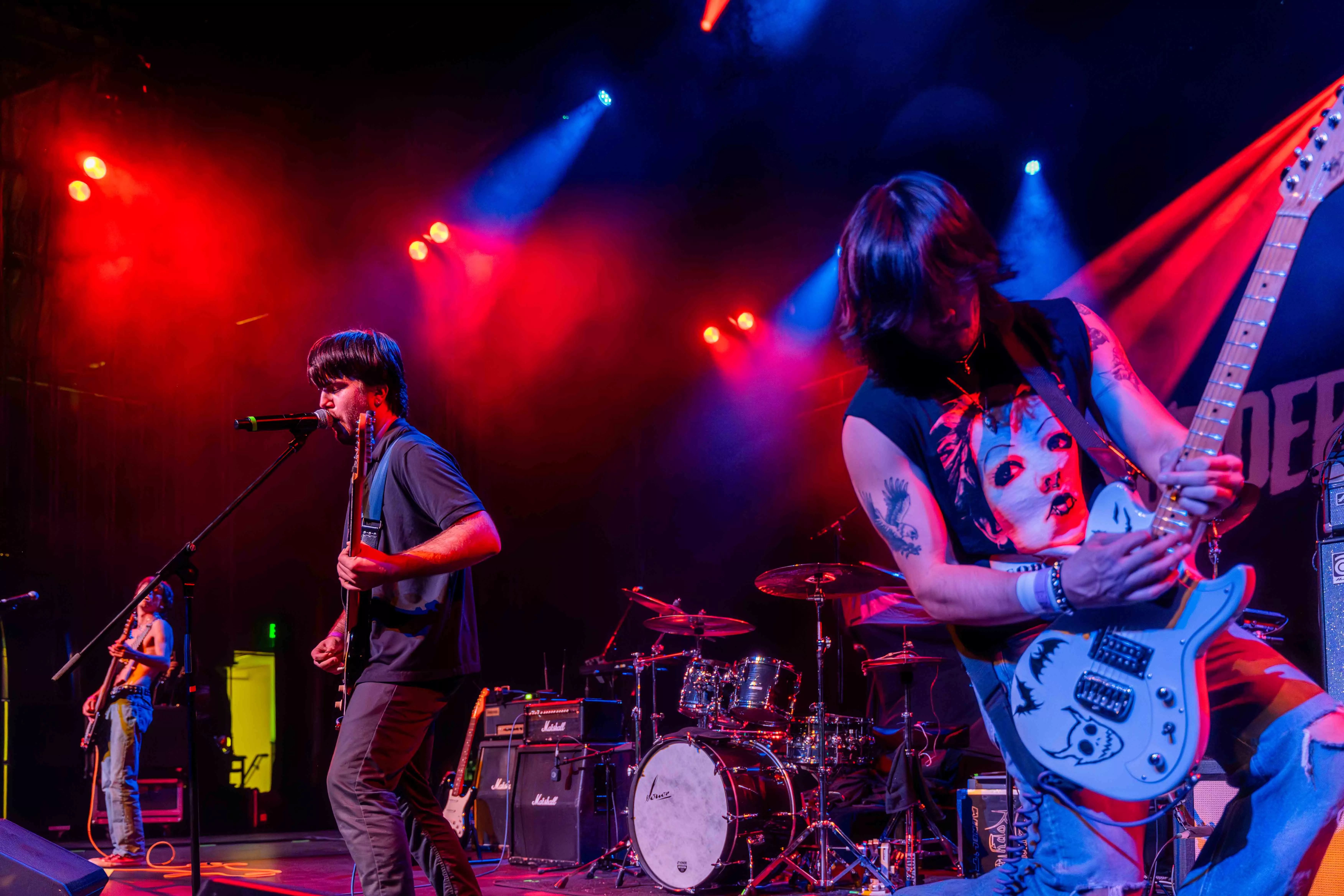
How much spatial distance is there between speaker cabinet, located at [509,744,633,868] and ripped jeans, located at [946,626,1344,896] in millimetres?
6469

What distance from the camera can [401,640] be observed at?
325 centimetres

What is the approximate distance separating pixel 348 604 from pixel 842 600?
23.9 ft

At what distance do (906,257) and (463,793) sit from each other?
8230 mm

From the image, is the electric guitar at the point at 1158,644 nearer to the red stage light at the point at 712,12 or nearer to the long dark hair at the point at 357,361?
the long dark hair at the point at 357,361

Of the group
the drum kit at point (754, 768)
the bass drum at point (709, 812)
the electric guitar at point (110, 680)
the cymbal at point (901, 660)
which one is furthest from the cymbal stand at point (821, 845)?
the electric guitar at point (110, 680)

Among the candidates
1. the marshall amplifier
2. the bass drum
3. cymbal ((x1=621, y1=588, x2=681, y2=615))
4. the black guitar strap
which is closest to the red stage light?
cymbal ((x1=621, y1=588, x2=681, y2=615))

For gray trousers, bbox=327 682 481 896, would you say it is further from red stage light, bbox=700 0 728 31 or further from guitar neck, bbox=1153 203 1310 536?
red stage light, bbox=700 0 728 31

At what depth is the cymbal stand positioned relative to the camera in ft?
19.9

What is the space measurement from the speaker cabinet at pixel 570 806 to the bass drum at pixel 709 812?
46.2 inches

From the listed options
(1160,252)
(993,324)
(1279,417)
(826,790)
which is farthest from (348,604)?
(1160,252)

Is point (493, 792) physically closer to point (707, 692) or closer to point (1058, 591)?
point (707, 692)

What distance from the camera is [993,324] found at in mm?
2209

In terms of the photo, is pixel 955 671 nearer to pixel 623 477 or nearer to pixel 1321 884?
pixel 623 477

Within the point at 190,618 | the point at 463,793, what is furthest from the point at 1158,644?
the point at 463,793
